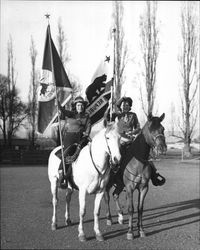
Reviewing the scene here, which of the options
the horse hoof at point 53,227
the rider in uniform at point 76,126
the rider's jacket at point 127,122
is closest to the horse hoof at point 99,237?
the horse hoof at point 53,227

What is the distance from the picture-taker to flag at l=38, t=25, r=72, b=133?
20.8ft

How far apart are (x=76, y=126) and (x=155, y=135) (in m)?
1.66

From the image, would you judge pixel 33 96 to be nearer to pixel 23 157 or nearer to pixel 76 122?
pixel 23 157

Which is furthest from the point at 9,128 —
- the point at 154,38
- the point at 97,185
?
the point at 97,185

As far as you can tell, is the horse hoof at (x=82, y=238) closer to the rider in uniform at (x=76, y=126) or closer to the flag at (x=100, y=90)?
the rider in uniform at (x=76, y=126)

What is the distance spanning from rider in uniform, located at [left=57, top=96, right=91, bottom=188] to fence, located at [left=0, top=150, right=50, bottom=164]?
18095 millimetres

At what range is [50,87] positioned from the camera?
6496mm

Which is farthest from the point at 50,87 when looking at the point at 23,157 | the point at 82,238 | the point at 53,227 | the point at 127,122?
the point at 23,157

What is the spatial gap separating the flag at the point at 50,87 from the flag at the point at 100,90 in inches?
25.2

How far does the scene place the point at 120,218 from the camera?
7.26 metres

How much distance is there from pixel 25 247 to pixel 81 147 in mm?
2202

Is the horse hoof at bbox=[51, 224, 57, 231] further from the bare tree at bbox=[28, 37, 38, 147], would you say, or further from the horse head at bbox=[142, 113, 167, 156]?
the bare tree at bbox=[28, 37, 38, 147]

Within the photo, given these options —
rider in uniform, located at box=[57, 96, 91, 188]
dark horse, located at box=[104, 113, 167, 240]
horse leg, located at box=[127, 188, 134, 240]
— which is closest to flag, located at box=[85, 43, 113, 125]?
rider in uniform, located at box=[57, 96, 91, 188]

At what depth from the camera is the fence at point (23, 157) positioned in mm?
24094
